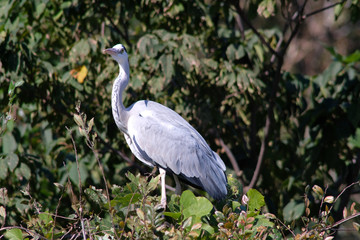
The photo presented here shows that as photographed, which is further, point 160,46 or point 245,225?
point 160,46

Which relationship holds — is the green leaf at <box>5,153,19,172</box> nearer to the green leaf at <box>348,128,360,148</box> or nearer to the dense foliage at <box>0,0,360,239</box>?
the dense foliage at <box>0,0,360,239</box>

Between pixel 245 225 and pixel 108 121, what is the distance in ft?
8.63

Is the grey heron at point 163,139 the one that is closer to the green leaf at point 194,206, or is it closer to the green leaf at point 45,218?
the green leaf at point 194,206

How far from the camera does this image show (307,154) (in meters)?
4.96

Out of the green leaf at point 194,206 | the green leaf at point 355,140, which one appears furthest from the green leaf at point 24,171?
the green leaf at point 355,140

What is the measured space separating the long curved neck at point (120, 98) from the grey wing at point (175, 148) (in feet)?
0.28

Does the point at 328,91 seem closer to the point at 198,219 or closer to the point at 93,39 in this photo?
the point at 93,39

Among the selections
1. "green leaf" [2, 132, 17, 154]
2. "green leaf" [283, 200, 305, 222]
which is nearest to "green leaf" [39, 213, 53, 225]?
"green leaf" [2, 132, 17, 154]

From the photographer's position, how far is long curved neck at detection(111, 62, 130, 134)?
432 centimetres

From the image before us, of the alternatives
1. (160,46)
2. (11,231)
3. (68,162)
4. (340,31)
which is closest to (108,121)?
(68,162)

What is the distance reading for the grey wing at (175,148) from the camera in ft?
13.4

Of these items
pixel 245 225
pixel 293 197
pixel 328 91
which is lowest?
pixel 293 197

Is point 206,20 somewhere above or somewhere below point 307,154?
above

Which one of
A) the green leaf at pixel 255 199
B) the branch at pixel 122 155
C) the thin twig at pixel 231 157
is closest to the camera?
the green leaf at pixel 255 199
